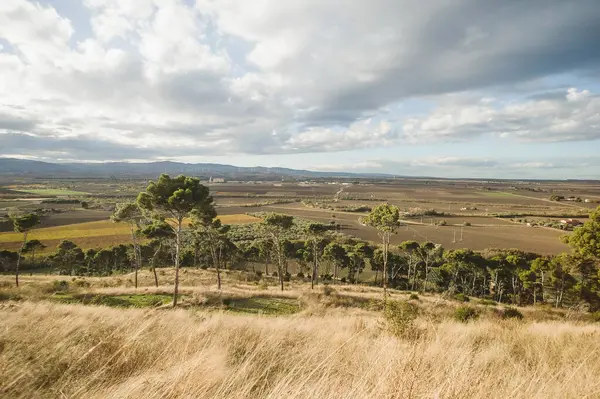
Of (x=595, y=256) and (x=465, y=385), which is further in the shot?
(x=595, y=256)

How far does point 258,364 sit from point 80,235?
89921mm

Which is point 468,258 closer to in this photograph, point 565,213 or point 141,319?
point 141,319

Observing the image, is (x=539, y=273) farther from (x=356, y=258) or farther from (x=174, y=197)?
(x=174, y=197)

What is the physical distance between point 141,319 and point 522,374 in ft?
19.5

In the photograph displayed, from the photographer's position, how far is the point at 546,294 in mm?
42188

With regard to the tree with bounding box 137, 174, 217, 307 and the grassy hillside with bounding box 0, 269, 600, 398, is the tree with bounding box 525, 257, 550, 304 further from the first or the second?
the grassy hillside with bounding box 0, 269, 600, 398

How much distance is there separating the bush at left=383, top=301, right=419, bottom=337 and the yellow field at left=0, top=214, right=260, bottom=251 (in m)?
74.9

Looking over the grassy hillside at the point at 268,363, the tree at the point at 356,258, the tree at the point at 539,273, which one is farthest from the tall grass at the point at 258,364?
the tree at the point at 356,258

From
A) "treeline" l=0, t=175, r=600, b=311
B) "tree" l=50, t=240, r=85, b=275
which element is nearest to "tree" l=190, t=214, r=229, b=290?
"treeline" l=0, t=175, r=600, b=311

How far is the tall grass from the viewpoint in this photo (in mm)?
3025

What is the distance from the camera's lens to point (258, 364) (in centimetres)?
428

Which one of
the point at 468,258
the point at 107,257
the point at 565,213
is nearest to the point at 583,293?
the point at 468,258

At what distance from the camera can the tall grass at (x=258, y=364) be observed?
9.93 feet

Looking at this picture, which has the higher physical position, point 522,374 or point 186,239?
point 522,374
